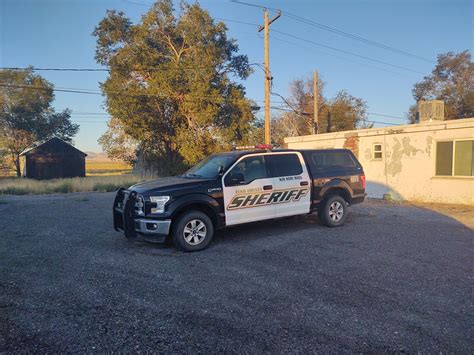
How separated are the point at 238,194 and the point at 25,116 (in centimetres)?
4327

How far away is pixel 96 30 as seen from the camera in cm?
3133

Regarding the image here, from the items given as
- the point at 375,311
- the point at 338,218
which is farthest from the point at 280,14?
the point at 375,311

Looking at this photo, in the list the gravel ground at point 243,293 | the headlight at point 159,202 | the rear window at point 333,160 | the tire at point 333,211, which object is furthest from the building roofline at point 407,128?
the headlight at point 159,202

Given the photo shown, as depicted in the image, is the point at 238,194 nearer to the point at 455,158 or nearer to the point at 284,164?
the point at 284,164

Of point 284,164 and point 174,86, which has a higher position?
point 174,86

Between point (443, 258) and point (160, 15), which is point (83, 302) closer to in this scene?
point (443, 258)

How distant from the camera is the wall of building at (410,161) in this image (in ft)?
40.5

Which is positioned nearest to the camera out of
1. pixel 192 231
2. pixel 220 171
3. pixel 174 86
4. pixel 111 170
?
pixel 192 231

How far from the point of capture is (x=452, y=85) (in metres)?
41.5

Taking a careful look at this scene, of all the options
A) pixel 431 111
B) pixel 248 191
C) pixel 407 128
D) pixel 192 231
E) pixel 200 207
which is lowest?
pixel 192 231

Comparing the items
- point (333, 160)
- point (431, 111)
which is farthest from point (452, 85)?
point (333, 160)

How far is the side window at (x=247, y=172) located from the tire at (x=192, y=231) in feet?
2.79

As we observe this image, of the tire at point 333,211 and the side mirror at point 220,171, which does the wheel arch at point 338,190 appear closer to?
the tire at point 333,211

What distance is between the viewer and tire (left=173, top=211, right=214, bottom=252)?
6.04 meters
